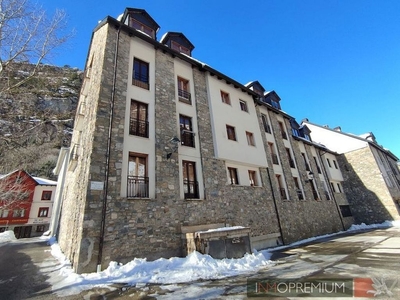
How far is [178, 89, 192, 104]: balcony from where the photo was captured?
1045 centimetres

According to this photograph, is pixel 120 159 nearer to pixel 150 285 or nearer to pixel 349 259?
pixel 150 285

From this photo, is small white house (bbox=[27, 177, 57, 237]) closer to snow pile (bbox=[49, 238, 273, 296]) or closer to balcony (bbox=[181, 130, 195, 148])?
snow pile (bbox=[49, 238, 273, 296])

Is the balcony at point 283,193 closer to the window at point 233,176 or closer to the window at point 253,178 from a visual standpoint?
the window at point 253,178

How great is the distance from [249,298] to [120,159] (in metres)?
5.78

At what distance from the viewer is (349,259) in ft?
20.2

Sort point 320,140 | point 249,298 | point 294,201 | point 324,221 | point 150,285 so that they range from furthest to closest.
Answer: point 320,140, point 324,221, point 294,201, point 150,285, point 249,298

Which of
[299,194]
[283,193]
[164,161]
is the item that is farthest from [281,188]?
[164,161]

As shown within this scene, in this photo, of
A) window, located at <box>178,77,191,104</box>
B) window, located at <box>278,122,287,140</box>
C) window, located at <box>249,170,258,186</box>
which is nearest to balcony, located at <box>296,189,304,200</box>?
window, located at <box>278,122,287,140</box>

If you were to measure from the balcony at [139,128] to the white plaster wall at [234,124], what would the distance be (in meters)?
3.93

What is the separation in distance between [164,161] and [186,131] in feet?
7.37

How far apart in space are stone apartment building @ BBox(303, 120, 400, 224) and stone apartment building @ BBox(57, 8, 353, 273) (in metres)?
8.90

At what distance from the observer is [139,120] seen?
8.27 meters

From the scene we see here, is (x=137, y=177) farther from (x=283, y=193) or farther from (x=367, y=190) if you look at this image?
(x=367, y=190)

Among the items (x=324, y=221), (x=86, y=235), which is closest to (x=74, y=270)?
(x=86, y=235)
